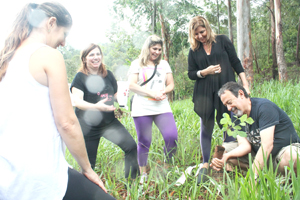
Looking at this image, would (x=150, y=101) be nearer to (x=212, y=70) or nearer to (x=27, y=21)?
(x=212, y=70)

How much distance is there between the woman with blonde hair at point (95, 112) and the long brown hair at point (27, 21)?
4.16 feet

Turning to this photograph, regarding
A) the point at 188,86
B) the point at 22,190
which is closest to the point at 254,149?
the point at 22,190

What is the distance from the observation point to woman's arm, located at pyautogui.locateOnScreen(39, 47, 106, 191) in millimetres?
939

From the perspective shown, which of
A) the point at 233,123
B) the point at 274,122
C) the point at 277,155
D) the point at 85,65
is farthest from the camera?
the point at 85,65

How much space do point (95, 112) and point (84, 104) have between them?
190 millimetres

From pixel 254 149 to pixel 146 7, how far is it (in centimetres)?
1083

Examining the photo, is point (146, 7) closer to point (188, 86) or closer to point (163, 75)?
point (163, 75)

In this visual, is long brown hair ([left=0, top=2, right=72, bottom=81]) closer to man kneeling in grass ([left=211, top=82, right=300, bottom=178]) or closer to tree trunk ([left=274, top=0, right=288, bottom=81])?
man kneeling in grass ([left=211, top=82, right=300, bottom=178])

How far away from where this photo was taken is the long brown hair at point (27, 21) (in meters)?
1.00

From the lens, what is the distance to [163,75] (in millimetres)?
2820

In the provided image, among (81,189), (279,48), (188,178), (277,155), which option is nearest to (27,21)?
(81,189)

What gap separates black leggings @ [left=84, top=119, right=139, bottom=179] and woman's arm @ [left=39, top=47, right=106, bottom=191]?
4.30ft

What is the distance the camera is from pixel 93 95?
250 centimetres

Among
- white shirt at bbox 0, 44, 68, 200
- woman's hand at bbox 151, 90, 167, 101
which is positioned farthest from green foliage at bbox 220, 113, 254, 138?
white shirt at bbox 0, 44, 68, 200
